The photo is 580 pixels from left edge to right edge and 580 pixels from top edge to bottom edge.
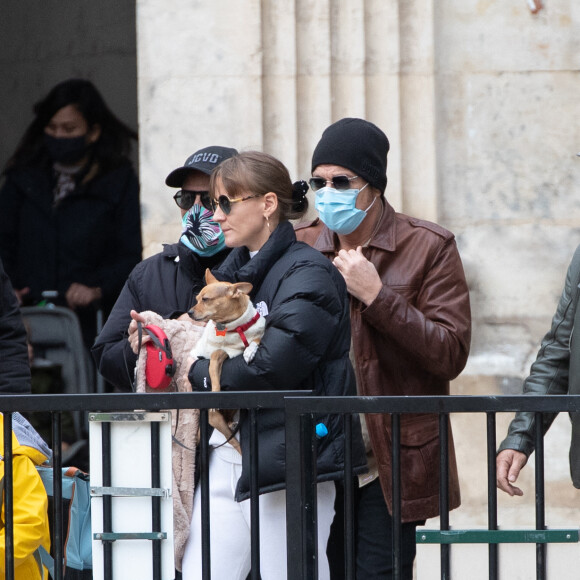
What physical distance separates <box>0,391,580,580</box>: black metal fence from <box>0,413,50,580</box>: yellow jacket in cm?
22

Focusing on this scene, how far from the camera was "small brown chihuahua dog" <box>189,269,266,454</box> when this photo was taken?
3.94 meters

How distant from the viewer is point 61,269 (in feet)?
26.5

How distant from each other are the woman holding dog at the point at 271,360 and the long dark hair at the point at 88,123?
3963 millimetres

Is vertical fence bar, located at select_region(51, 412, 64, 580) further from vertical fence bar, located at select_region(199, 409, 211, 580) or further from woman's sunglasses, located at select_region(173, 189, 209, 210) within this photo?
woman's sunglasses, located at select_region(173, 189, 209, 210)

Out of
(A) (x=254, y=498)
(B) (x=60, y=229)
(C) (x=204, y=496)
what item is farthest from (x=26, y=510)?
(B) (x=60, y=229)

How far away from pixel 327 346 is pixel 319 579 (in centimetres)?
73

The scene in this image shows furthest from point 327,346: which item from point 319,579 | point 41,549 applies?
point 41,549

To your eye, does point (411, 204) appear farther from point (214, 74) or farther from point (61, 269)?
point (61, 269)

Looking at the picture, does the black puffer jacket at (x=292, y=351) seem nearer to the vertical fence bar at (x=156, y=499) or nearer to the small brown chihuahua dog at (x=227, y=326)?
the small brown chihuahua dog at (x=227, y=326)

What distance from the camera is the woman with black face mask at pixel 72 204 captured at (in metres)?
7.89

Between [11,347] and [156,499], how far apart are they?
1687mm

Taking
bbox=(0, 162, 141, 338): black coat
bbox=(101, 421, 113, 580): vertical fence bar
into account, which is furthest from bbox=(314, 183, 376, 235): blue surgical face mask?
bbox=(0, 162, 141, 338): black coat

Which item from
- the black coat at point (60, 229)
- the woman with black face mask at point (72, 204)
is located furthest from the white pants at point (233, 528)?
the black coat at point (60, 229)

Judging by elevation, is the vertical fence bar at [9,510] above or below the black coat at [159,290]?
below
